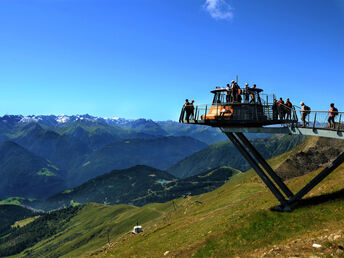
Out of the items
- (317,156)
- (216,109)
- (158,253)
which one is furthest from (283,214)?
(317,156)

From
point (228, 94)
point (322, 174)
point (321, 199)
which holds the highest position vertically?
point (228, 94)

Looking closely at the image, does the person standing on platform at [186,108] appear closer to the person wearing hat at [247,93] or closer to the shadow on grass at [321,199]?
the person wearing hat at [247,93]

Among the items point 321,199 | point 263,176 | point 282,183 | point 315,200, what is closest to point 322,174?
point 321,199

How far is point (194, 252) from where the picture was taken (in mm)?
24906

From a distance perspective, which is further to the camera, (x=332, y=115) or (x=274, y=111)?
(x=274, y=111)

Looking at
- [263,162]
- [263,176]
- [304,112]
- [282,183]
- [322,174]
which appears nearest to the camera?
[322,174]

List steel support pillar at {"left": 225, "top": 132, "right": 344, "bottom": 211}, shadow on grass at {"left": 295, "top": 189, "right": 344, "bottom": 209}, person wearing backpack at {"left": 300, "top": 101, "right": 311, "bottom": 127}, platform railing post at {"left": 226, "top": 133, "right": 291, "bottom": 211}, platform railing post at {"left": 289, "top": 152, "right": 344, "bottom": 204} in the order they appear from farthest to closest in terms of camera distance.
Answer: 1. platform railing post at {"left": 226, "top": 133, "right": 291, "bottom": 211}
2. person wearing backpack at {"left": 300, "top": 101, "right": 311, "bottom": 127}
3. shadow on grass at {"left": 295, "top": 189, "right": 344, "bottom": 209}
4. steel support pillar at {"left": 225, "top": 132, "right": 344, "bottom": 211}
5. platform railing post at {"left": 289, "top": 152, "right": 344, "bottom": 204}

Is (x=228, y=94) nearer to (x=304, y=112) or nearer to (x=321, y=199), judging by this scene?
(x=304, y=112)

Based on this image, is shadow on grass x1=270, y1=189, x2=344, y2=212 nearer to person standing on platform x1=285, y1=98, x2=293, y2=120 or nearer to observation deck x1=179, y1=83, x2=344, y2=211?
observation deck x1=179, y1=83, x2=344, y2=211

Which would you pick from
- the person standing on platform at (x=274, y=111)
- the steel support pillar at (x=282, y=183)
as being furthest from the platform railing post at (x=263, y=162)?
the person standing on platform at (x=274, y=111)

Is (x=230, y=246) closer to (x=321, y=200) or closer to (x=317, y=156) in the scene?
(x=321, y=200)

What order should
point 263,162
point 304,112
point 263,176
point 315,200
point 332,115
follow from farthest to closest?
1. point 263,176
2. point 263,162
3. point 315,200
4. point 304,112
5. point 332,115

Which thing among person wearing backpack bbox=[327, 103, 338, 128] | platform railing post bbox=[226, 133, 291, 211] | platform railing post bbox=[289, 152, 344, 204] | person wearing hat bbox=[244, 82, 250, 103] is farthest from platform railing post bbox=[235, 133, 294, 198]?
person wearing backpack bbox=[327, 103, 338, 128]

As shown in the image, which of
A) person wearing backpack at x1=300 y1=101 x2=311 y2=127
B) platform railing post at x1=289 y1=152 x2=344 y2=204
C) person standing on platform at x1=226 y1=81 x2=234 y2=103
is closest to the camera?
platform railing post at x1=289 y1=152 x2=344 y2=204
